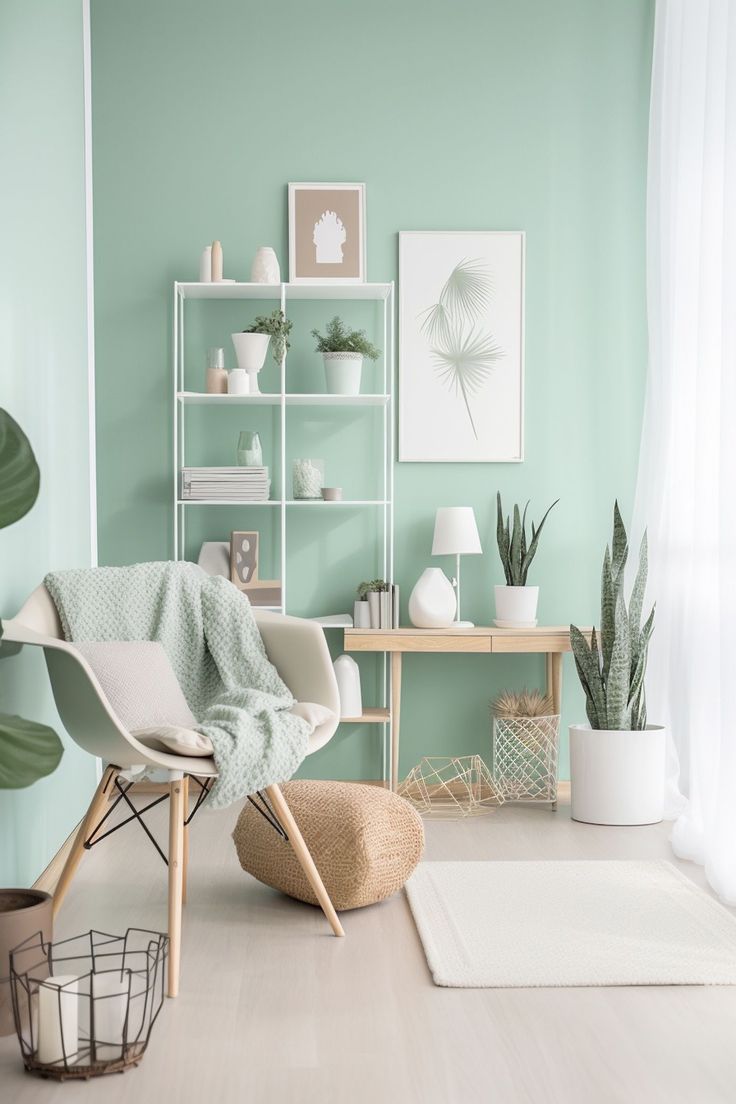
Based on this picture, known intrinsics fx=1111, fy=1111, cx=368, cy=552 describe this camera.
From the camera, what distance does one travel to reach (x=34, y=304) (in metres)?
3.02

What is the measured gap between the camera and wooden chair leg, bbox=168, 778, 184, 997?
7.36 feet

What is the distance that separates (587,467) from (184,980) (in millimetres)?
2568

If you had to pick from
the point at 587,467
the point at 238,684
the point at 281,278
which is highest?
the point at 281,278

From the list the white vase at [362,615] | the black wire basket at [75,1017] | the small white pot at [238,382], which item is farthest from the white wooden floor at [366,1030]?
the small white pot at [238,382]

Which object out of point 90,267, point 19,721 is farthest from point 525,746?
point 19,721

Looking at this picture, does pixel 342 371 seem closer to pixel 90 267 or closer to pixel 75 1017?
pixel 90 267

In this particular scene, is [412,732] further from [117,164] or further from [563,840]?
[117,164]

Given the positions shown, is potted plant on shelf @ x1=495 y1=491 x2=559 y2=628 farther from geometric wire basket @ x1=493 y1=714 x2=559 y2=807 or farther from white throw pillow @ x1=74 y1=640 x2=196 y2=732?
white throw pillow @ x1=74 y1=640 x2=196 y2=732

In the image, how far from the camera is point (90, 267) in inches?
160

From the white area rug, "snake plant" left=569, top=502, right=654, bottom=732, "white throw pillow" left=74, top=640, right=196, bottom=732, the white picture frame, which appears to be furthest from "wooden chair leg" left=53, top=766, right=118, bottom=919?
the white picture frame

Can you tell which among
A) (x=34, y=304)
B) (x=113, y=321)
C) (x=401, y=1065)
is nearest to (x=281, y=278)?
(x=113, y=321)

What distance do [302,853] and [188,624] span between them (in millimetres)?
753

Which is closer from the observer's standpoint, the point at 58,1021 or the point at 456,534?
the point at 58,1021

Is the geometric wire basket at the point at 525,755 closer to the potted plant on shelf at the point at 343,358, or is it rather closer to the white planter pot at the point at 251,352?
the potted plant on shelf at the point at 343,358
